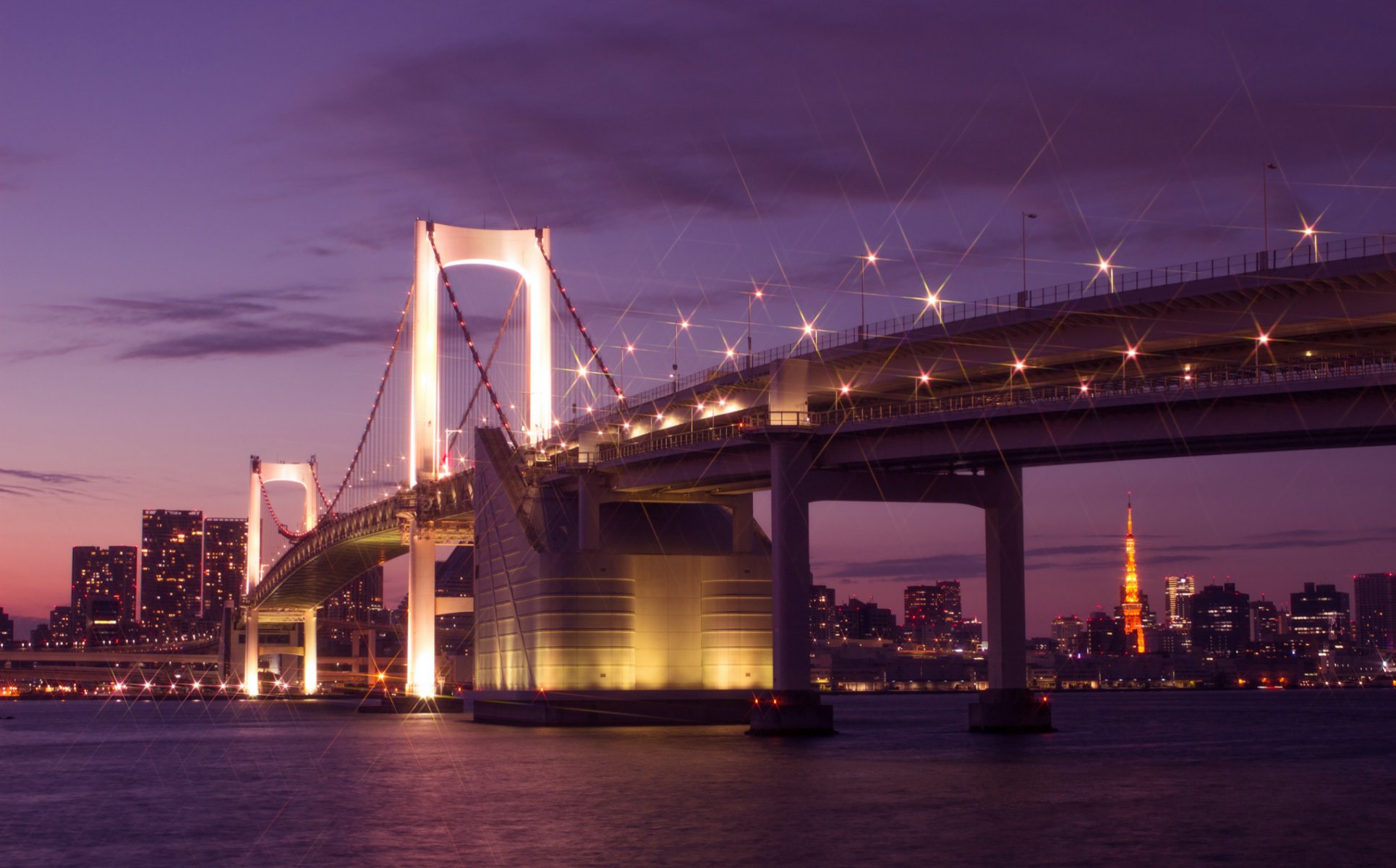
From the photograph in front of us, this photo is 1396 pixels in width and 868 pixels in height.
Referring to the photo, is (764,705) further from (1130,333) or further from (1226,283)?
(1226,283)

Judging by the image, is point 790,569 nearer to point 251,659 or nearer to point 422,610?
point 422,610

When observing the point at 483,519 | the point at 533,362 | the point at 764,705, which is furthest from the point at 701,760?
the point at 533,362

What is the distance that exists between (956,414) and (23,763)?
121 feet

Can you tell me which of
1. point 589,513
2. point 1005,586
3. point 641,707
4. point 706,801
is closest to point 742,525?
point 589,513

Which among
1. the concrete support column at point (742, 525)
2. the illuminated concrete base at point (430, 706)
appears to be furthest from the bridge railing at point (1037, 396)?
the illuminated concrete base at point (430, 706)

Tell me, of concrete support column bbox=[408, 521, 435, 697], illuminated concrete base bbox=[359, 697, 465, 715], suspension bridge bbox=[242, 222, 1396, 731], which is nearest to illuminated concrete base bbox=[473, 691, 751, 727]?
suspension bridge bbox=[242, 222, 1396, 731]

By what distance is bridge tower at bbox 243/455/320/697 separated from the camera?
16225 cm

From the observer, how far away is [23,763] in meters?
64.2

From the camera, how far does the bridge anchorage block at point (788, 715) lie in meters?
59.5

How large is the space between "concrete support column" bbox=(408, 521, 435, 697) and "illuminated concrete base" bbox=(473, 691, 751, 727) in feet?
68.0

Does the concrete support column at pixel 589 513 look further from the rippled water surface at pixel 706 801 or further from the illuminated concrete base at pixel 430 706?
the illuminated concrete base at pixel 430 706

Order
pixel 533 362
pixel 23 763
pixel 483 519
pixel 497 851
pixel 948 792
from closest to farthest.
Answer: pixel 497 851 < pixel 948 792 < pixel 23 763 < pixel 483 519 < pixel 533 362

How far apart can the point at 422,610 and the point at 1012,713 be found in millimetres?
40369

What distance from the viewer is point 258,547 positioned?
164 meters
